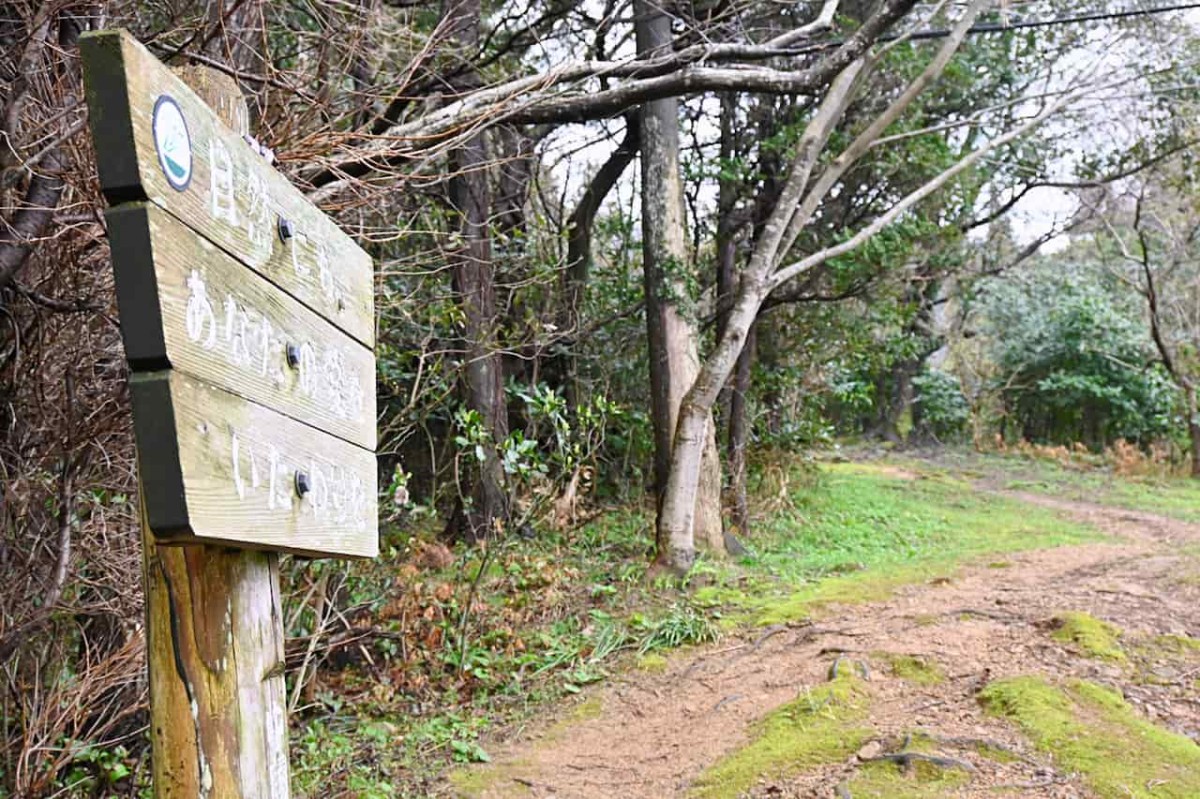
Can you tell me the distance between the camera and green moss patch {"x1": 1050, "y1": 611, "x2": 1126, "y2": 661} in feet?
15.3

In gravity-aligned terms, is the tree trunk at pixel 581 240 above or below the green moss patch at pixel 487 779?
above

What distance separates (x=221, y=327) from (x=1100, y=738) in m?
3.75

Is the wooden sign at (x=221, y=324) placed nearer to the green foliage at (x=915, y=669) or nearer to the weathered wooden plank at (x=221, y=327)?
the weathered wooden plank at (x=221, y=327)

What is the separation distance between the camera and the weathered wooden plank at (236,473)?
1204 millimetres

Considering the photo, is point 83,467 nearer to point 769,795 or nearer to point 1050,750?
point 769,795

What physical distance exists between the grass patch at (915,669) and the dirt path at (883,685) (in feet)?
0.18

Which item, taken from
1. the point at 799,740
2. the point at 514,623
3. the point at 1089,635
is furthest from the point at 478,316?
the point at 1089,635

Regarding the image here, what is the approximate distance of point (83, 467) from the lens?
11.1 feet

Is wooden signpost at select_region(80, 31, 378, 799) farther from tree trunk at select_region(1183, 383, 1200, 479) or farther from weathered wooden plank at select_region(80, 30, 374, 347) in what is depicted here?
tree trunk at select_region(1183, 383, 1200, 479)

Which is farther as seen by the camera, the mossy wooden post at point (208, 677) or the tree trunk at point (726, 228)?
the tree trunk at point (726, 228)

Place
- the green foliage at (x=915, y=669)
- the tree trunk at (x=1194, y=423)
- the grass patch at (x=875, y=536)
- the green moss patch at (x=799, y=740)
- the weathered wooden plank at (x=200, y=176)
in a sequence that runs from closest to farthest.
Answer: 1. the weathered wooden plank at (x=200, y=176)
2. the green moss patch at (x=799, y=740)
3. the green foliage at (x=915, y=669)
4. the grass patch at (x=875, y=536)
5. the tree trunk at (x=1194, y=423)

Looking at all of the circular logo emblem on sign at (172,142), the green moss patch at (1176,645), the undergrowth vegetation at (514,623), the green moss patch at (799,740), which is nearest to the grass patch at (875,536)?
the undergrowth vegetation at (514,623)

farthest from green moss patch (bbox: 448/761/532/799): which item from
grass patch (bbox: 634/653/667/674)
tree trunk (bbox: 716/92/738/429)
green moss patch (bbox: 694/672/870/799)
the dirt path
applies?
tree trunk (bbox: 716/92/738/429)

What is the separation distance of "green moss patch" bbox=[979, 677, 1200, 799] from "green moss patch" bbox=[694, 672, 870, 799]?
2.11 ft
